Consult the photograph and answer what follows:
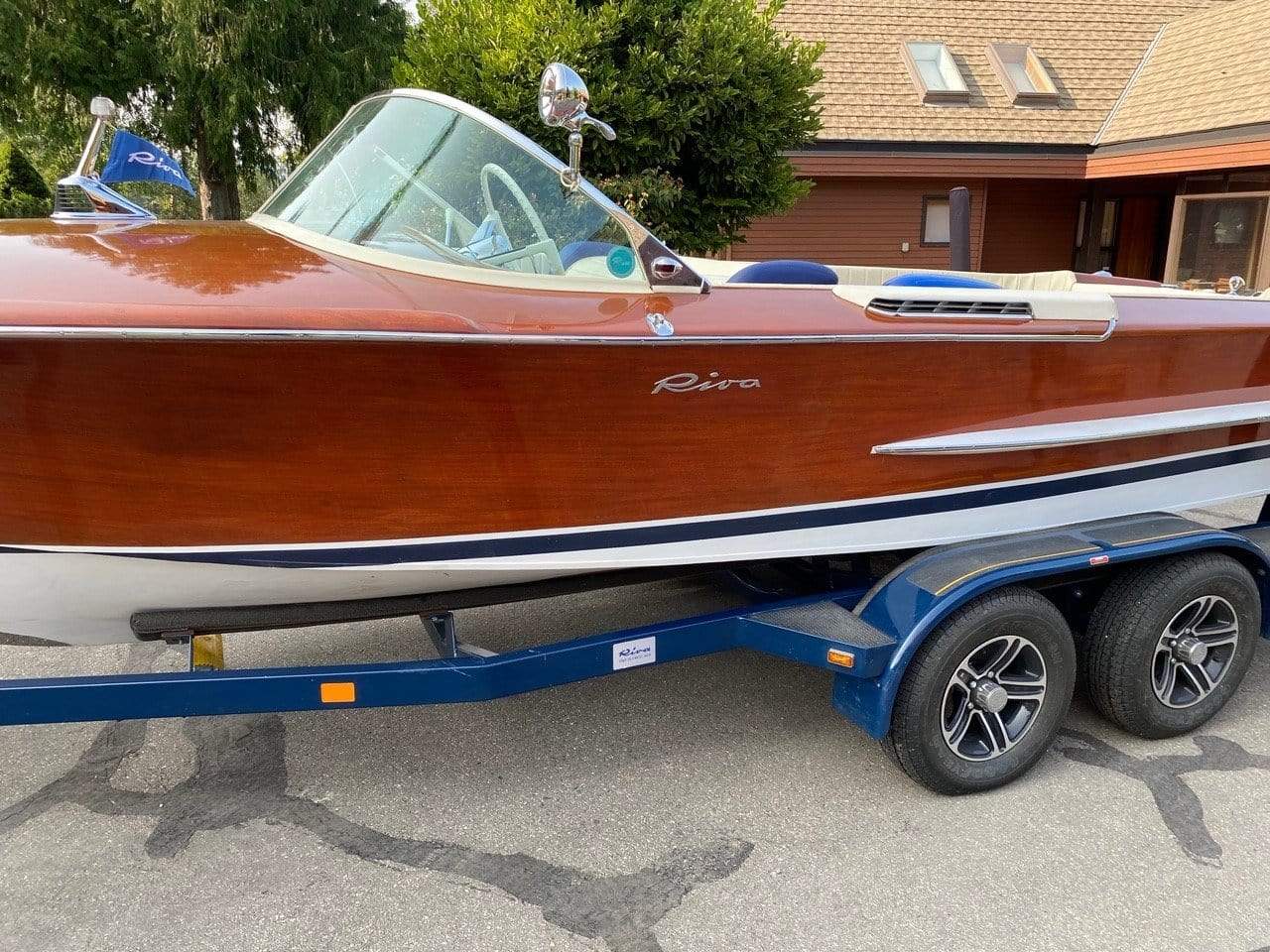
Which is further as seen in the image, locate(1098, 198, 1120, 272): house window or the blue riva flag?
locate(1098, 198, 1120, 272): house window

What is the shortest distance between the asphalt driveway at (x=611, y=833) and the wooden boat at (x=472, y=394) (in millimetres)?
673

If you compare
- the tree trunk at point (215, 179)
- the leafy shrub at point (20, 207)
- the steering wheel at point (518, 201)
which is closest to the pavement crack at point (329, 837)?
the steering wheel at point (518, 201)

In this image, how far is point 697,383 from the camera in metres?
2.49

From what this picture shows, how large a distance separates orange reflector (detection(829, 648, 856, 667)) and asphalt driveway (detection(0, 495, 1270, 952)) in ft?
1.61

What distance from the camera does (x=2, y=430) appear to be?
207cm

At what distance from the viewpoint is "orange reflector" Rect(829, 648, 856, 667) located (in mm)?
2664

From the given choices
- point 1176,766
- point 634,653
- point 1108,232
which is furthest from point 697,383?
point 1108,232

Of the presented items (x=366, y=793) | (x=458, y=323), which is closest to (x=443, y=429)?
(x=458, y=323)

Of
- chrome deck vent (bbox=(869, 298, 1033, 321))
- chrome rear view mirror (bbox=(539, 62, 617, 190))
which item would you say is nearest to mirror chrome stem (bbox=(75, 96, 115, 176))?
chrome rear view mirror (bbox=(539, 62, 617, 190))

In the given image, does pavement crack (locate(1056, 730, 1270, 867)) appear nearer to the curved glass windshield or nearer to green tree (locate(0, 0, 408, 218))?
the curved glass windshield

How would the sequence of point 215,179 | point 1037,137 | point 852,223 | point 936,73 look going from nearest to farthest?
point 1037,137 < point 936,73 < point 852,223 < point 215,179

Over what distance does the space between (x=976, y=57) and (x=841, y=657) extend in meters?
11.9

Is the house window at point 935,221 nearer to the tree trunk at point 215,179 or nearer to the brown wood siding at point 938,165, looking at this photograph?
the brown wood siding at point 938,165

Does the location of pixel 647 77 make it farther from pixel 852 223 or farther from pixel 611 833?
pixel 852 223
